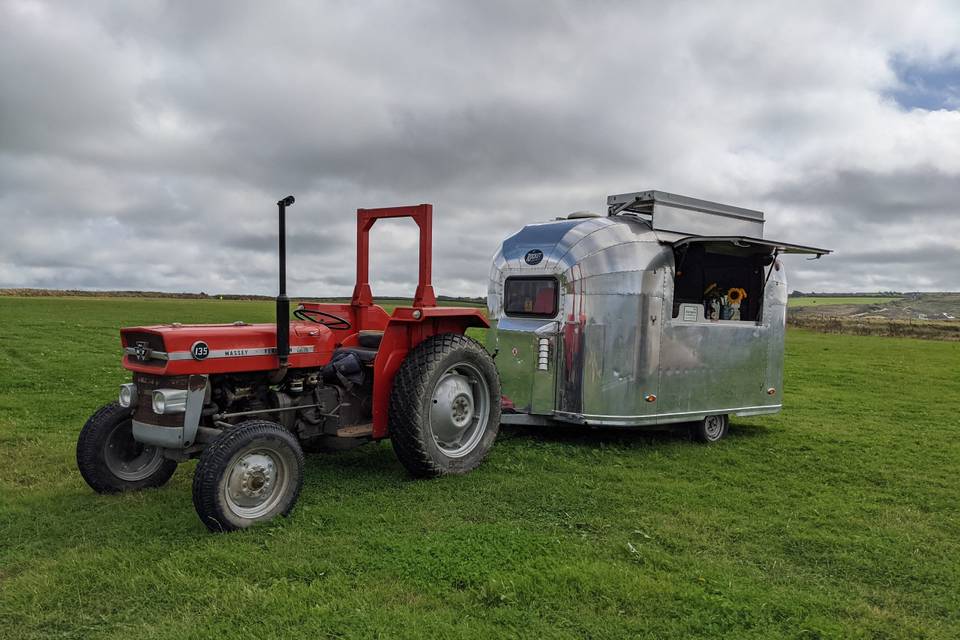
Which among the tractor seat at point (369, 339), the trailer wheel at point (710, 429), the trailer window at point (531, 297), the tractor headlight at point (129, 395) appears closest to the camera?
the tractor headlight at point (129, 395)

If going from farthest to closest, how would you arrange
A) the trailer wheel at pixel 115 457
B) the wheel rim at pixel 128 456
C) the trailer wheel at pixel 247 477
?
the wheel rim at pixel 128 456 → the trailer wheel at pixel 115 457 → the trailer wheel at pixel 247 477

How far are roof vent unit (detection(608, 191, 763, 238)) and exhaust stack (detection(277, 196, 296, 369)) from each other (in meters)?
4.85

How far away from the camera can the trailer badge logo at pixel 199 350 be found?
17.2 ft

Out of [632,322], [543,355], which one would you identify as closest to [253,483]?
[543,355]

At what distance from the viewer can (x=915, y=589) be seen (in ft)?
14.7

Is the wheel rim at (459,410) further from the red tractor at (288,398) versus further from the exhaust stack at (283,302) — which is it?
the exhaust stack at (283,302)

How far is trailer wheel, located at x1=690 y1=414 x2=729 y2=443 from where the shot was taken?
29.6 feet

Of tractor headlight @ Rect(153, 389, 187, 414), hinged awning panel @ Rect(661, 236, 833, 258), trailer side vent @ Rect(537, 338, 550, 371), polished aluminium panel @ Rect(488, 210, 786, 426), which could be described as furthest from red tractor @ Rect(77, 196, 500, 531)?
hinged awning panel @ Rect(661, 236, 833, 258)

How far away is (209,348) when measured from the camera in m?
5.33

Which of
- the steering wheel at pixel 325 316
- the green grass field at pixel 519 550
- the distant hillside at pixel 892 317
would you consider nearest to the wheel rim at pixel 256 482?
the green grass field at pixel 519 550

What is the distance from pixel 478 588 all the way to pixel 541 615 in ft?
1.53

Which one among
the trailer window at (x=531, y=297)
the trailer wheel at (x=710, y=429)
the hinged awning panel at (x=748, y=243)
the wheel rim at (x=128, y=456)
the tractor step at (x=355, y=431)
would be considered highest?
the hinged awning panel at (x=748, y=243)

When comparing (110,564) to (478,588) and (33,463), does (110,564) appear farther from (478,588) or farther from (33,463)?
(33,463)

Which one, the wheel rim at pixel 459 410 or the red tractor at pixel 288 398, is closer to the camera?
the red tractor at pixel 288 398
